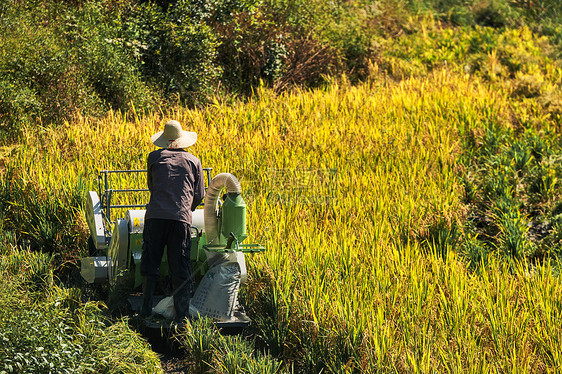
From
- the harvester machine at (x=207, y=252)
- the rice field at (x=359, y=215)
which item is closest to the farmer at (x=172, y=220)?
the harvester machine at (x=207, y=252)

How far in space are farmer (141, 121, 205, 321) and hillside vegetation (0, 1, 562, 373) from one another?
14.5 inches

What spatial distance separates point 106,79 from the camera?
425 inches

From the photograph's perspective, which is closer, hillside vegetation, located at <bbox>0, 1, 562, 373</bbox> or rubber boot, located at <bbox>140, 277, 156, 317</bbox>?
hillside vegetation, located at <bbox>0, 1, 562, 373</bbox>

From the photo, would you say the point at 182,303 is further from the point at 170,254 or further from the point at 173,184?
the point at 173,184

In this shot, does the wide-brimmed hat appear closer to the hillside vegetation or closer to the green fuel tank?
the green fuel tank

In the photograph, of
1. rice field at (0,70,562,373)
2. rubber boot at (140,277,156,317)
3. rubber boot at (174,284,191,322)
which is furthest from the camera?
rubber boot at (140,277,156,317)

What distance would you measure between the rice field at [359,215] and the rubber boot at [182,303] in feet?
1.92

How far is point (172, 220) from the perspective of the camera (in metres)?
5.08

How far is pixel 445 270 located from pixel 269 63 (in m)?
7.97

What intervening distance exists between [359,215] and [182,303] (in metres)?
2.77

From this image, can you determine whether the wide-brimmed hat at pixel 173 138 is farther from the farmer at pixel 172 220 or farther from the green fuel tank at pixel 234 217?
the green fuel tank at pixel 234 217

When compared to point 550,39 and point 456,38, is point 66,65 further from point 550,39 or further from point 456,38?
point 550,39

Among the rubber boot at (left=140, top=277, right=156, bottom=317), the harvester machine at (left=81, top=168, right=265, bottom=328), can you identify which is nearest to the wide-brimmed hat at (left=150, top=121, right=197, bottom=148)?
the harvester machine at (left=81, top=168, right=265, bottom=328)

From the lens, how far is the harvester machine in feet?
16.8
